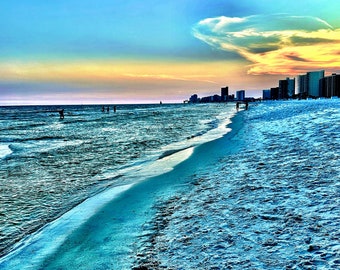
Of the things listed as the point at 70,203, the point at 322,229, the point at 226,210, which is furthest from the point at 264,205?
the point at 70,203

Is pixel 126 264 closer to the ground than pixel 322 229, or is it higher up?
closer to the ground

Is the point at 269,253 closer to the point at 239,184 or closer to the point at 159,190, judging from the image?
the point at 239,184

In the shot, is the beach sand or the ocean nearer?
the beach sand

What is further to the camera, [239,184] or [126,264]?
[239,184]

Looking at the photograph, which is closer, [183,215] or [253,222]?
[253,222]

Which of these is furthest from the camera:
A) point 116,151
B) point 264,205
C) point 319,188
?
point 116,151

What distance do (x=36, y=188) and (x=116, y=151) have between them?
7.10m

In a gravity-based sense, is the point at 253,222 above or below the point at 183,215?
above

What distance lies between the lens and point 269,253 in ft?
12.3

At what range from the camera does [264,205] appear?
18.0ft

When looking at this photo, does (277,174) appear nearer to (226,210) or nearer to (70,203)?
(226,210)

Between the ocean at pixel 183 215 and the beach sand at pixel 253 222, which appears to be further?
the ocean at pixel 183 215

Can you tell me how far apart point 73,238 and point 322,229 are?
406 centimetres

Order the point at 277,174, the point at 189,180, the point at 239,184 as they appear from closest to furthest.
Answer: the point at 239,184 < the point at 277,174 < the point at 189,180
